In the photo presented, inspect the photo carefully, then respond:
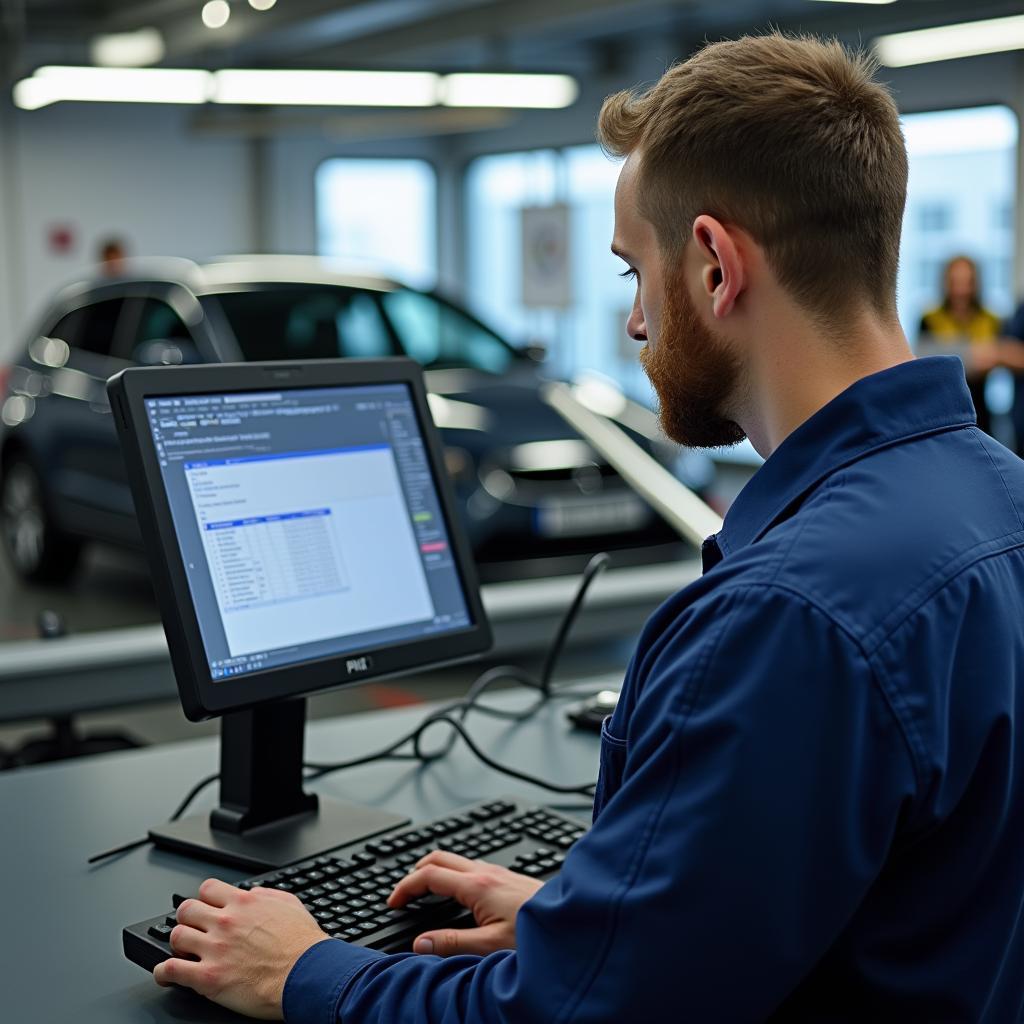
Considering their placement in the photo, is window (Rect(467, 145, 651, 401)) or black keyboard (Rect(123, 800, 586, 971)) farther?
window (Rect(467, 145, 651, 401))

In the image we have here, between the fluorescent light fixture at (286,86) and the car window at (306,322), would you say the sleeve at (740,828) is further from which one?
the fluorescent light fixture at (286,86)

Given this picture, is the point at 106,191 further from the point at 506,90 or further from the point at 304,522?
the point at 304,522

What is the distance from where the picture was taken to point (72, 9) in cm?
1124

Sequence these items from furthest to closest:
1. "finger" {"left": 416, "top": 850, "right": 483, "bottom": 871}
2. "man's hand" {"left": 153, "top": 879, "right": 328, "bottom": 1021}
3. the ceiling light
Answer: the ceiling light < "finger" {"left": 416, "top": 850, "right": 483, "bottom": 871} < "man's hand" {"left": 153, "top": 879, "right": 328, "bottom": 1021}

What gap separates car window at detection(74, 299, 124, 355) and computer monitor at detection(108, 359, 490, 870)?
493 centimetres

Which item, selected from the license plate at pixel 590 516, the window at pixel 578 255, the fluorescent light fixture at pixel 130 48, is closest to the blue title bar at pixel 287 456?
the license plate at pixel 590 516

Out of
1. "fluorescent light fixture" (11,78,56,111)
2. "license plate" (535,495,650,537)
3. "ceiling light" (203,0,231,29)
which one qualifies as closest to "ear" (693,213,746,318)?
"license plate" (535,495,650,537)

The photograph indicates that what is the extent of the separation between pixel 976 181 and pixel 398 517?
8.49 metres

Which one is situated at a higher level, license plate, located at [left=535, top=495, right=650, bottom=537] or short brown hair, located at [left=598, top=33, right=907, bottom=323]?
short brown hair, located at [left=598, top=33, right=907, bottom=323]

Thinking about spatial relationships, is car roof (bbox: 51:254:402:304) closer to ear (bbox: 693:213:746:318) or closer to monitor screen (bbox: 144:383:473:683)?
monitor screen (bbox: 144:383:473:683)

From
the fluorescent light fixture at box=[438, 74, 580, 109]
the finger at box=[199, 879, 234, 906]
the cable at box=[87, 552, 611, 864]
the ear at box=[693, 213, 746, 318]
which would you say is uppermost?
the fluorescent light fixture at box=[438, 74, 580, 109]

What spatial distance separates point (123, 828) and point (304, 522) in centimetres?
41

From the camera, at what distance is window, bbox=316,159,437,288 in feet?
45.3

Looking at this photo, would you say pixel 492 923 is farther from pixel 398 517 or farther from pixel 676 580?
pixel 676 580
